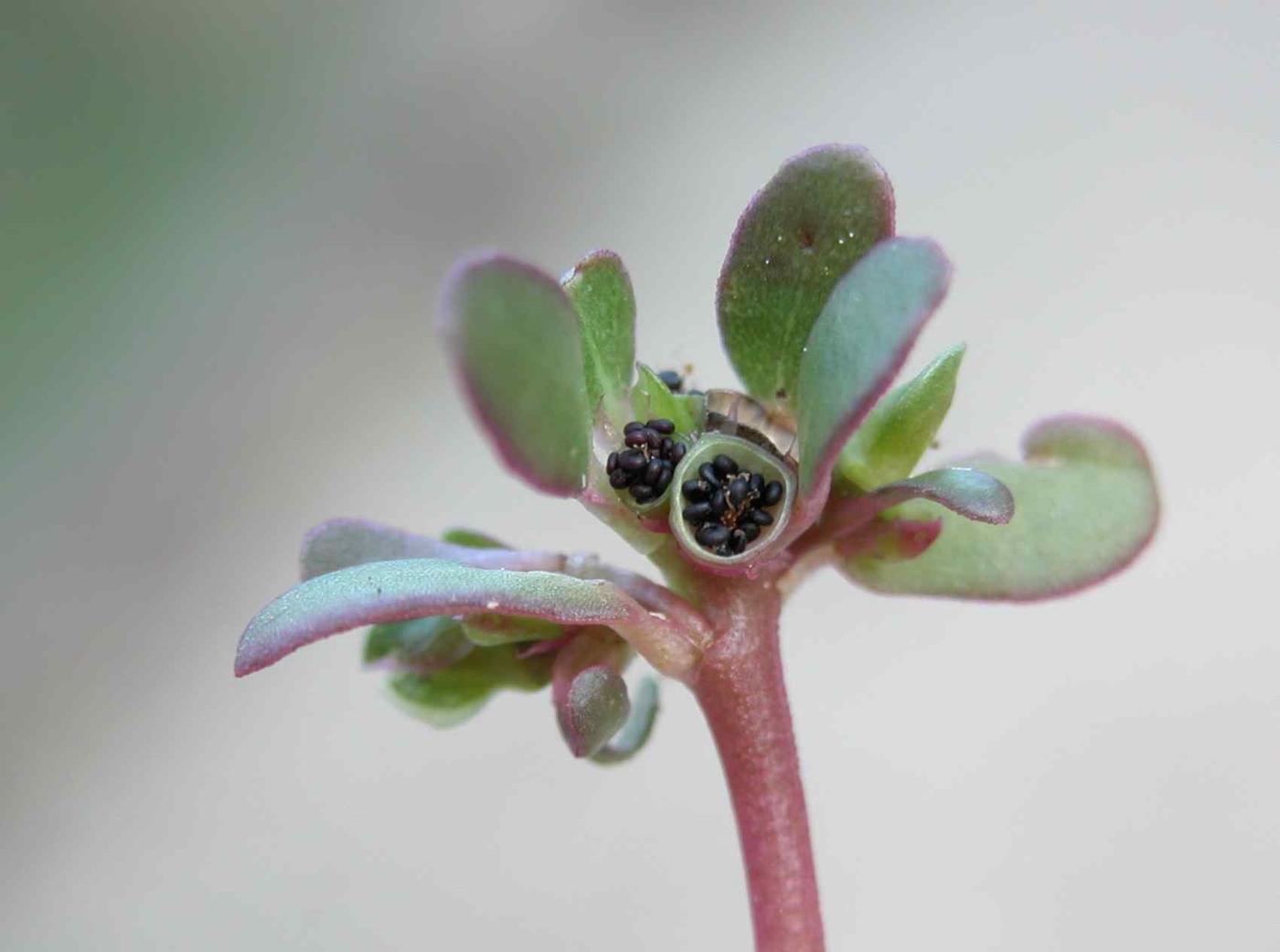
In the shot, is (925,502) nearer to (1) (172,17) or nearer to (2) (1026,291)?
(2) (1026,291)

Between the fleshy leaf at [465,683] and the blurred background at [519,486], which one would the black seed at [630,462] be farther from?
the blurred background at [519,486]

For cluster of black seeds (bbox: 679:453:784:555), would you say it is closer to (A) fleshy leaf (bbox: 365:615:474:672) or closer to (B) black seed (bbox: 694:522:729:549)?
(B) black seed (bbox: 694:522:729:549)

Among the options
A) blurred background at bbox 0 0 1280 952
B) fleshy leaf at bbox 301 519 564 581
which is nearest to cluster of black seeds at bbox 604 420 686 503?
fleshy leaf at bbox 301 519 564 581

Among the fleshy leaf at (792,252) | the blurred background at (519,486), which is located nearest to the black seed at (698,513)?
the fleshy leaf at (792,252)

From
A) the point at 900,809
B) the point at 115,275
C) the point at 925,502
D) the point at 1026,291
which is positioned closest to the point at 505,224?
the point at 115,275

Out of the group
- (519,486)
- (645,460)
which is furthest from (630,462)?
(519,486)

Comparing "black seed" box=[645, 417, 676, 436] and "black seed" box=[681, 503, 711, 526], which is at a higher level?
"black seed" box=[645, 417, 676, 436]
